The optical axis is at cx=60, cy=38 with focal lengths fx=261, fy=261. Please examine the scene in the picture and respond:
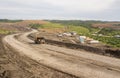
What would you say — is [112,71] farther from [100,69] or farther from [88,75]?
[88,75]

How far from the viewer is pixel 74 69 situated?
A: 82.3ft

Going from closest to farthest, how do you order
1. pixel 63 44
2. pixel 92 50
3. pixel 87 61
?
pixel 87 61
pixel 92 50
pixel 63 44

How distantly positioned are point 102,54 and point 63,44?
15.4m

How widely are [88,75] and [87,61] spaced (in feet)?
25.6

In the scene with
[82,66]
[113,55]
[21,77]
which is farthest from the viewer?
[113,55]

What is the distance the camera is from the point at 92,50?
40062 mm

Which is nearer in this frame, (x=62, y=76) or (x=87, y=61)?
(x=62, y=76)

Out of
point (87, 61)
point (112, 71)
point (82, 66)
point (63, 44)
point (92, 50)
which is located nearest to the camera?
point (112, 71)

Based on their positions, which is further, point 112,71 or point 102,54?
point 102,54

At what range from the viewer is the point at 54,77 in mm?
21938

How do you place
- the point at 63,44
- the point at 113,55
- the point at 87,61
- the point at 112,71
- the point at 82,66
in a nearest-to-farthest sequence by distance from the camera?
the point at 112,71 < the point at 82,66 < the point at 87,61 < the point at 113,55 < the point at 63,44

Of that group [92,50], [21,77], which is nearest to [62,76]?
[21,77]

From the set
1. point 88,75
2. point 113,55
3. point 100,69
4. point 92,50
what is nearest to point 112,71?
point 100,69

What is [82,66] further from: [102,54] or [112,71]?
[102,54]
